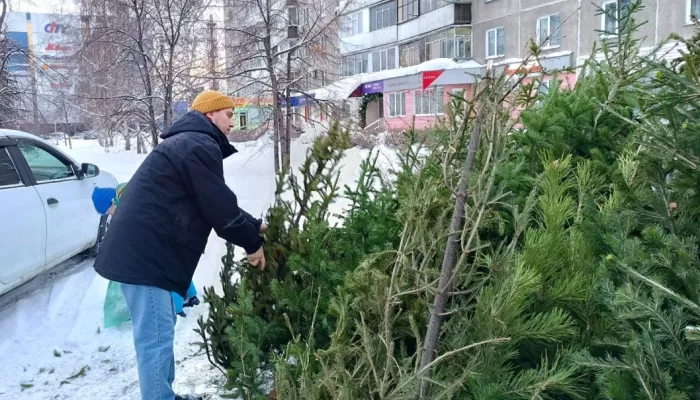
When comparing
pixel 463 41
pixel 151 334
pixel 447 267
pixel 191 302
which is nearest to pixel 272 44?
pixel 191 302

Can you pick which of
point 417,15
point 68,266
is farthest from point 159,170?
point 417,15

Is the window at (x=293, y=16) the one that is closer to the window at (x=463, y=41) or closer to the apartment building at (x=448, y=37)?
the apartment building at (x=448, y=37)

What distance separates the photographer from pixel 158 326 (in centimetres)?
307

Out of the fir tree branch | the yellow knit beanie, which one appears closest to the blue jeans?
the yellow knit beanie

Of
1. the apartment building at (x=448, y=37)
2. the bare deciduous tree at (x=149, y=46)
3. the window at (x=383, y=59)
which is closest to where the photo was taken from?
the bare deciduous tree at (x=149, y=46)

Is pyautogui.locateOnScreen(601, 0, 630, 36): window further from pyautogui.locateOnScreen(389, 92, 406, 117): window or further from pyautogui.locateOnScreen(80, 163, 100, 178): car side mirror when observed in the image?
pyautogui.locateOnScreen(389, 92, 406, 117): window

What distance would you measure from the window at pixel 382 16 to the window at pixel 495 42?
8469mm

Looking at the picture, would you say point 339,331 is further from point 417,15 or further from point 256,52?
point 417,15

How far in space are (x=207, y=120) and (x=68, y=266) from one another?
451 cm

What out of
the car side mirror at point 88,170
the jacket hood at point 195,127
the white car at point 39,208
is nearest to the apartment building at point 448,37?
the car side mirror at point 88,170

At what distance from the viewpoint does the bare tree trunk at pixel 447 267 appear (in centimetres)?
169

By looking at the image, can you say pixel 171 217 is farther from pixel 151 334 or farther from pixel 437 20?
pixel 437 20

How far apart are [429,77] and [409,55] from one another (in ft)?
23.6

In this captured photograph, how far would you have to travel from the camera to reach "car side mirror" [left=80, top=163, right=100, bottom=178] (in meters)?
6.55
